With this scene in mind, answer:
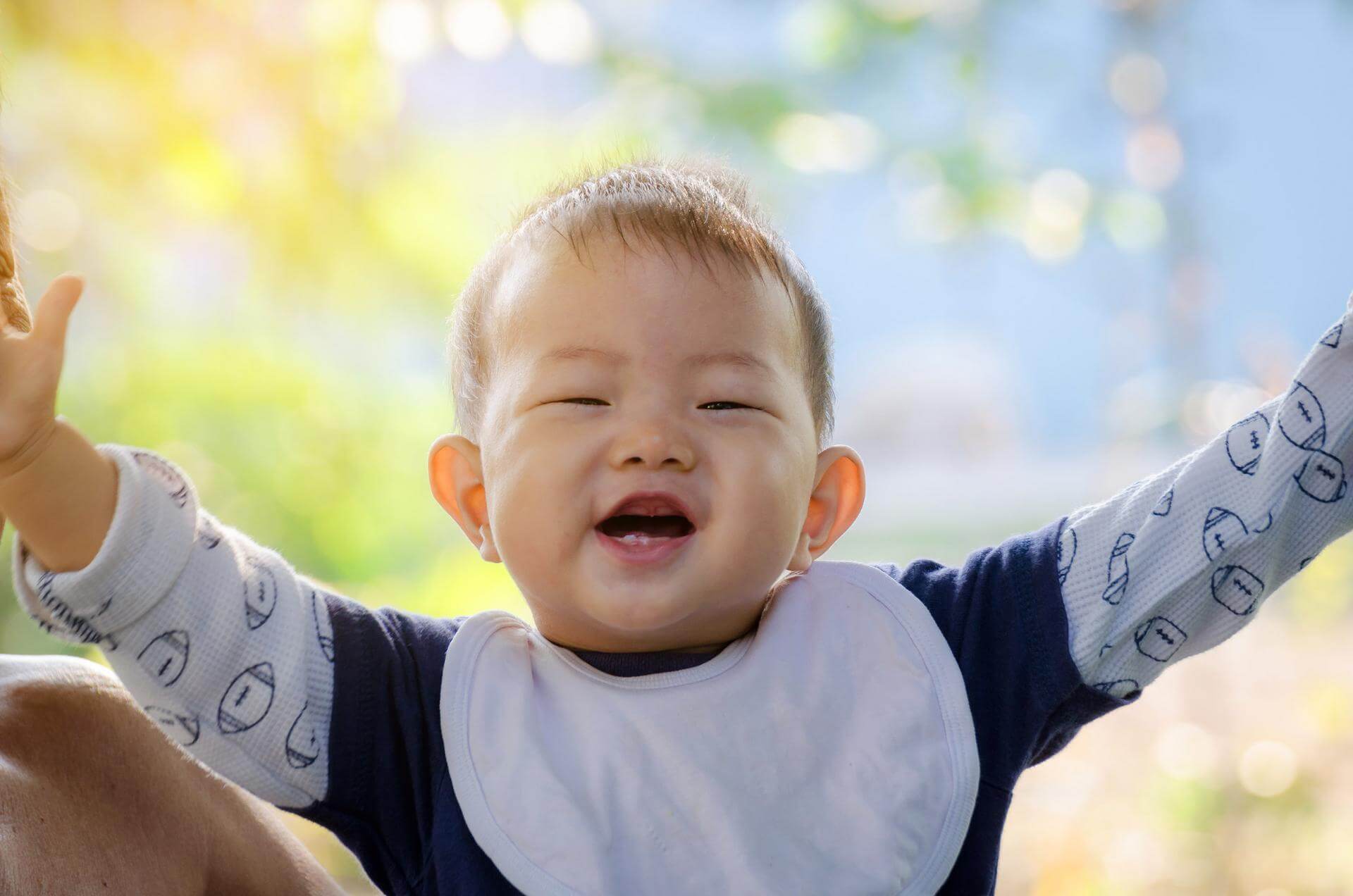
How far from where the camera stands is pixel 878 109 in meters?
3.44

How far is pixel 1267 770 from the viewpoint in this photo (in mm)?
2766

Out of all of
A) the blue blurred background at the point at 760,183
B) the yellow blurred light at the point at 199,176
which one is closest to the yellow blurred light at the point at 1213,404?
the blue blurred background at the point at 760,183

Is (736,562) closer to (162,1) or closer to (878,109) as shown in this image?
(162,1)

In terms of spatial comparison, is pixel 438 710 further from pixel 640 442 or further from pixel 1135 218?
pixel 1135 218

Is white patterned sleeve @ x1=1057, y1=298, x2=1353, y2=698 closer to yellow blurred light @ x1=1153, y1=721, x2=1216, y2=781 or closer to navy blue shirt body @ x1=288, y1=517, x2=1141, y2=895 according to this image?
navy blue shirt body @ x1=288, y1=517, x2=1141, y2=895

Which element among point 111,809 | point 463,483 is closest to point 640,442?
point 463,483

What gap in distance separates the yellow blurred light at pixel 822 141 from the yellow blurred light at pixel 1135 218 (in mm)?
679

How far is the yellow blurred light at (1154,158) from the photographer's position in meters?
3.25

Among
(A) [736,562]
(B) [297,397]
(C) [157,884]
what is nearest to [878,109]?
(B) [297,397]

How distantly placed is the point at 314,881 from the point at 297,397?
2.11 m

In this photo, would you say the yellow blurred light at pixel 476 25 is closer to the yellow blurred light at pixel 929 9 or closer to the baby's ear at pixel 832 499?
the yellow blurred light at pixel 929 9

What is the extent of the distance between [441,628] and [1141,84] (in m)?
2.92

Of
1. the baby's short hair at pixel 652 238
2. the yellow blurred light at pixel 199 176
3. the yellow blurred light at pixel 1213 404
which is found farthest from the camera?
the yellow blurred light at pixel 1213 404

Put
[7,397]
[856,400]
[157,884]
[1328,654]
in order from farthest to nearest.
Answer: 1. [856,400]
2. [1328,654]
3. [157,884]
4. [7,397]
